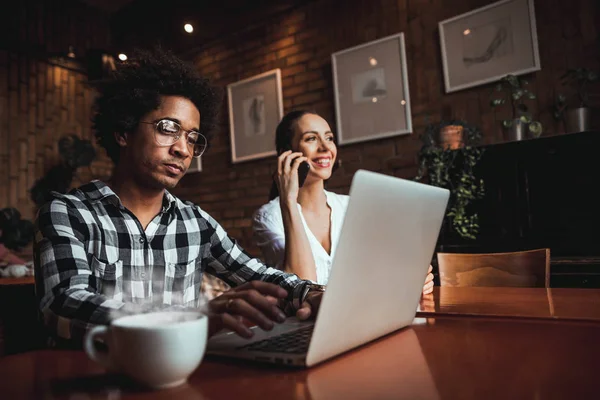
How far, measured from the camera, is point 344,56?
13.1 feet

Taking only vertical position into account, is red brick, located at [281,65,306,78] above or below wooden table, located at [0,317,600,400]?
above

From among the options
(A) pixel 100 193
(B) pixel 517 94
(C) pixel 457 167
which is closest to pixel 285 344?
(A) pixel 100 193

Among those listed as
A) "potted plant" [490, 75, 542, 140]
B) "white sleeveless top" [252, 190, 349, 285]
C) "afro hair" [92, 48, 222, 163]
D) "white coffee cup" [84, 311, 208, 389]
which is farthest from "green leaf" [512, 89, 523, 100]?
"white coffee cup" [84, 311, 208, 389]

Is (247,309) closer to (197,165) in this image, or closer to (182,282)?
(182,282)

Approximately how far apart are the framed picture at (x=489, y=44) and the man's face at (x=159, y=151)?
2660 mm

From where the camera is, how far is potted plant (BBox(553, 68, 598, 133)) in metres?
2.89

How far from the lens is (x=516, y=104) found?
326cm

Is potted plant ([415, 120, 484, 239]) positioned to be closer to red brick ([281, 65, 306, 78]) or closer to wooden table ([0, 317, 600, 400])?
red brick ([281, 65, 306, 78])

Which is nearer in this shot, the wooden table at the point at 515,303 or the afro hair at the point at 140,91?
the wooden table at the point at 515,303

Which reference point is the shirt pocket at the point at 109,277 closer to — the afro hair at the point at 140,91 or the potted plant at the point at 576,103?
the afro hair at the point at 140,91

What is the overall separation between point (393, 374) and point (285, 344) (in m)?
0.19

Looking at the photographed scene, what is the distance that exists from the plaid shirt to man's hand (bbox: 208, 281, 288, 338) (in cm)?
13

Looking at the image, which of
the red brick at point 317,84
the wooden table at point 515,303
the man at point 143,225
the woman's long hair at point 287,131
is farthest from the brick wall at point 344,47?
the wooden table at point 515,303

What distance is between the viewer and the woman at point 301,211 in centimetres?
188
